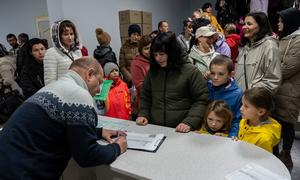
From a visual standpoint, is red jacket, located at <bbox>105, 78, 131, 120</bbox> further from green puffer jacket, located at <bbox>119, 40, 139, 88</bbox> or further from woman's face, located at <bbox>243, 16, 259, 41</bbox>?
woman's face, located at <bbox>243, 16, 259, 41</bbox>

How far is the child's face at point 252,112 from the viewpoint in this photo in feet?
4.92

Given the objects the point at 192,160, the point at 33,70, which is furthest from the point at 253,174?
the point at 33,70

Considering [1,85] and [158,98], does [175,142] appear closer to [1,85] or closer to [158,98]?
[158,98]

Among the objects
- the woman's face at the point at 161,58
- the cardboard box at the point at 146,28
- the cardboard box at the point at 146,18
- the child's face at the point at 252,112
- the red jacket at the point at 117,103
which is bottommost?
the red jacket at the point at 117,103

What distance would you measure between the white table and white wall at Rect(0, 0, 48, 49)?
17.5 ft

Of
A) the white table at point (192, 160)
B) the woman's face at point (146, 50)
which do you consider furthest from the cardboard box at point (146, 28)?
the white table at point (192, 160)

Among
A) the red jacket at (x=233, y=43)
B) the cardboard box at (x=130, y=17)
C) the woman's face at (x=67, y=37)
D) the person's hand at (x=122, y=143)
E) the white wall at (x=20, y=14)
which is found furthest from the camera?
the white wall at (x=20, y=14)

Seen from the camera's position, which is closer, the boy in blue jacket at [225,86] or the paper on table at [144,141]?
the paper on table at [144,141]

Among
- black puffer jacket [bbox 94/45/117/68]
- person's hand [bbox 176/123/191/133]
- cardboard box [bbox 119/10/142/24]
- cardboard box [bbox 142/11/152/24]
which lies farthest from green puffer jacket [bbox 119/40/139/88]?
person's hand [bbox 176/123/191/133]

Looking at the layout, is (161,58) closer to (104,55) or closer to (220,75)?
(220,75)

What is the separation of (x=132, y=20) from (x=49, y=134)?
3.86 metres

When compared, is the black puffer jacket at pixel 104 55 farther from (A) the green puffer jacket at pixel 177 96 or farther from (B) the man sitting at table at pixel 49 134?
(B) the man sitting at table at pixel 49 134

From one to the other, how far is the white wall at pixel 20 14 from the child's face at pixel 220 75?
16.5ft

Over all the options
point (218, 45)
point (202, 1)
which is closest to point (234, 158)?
point (218, 45)
